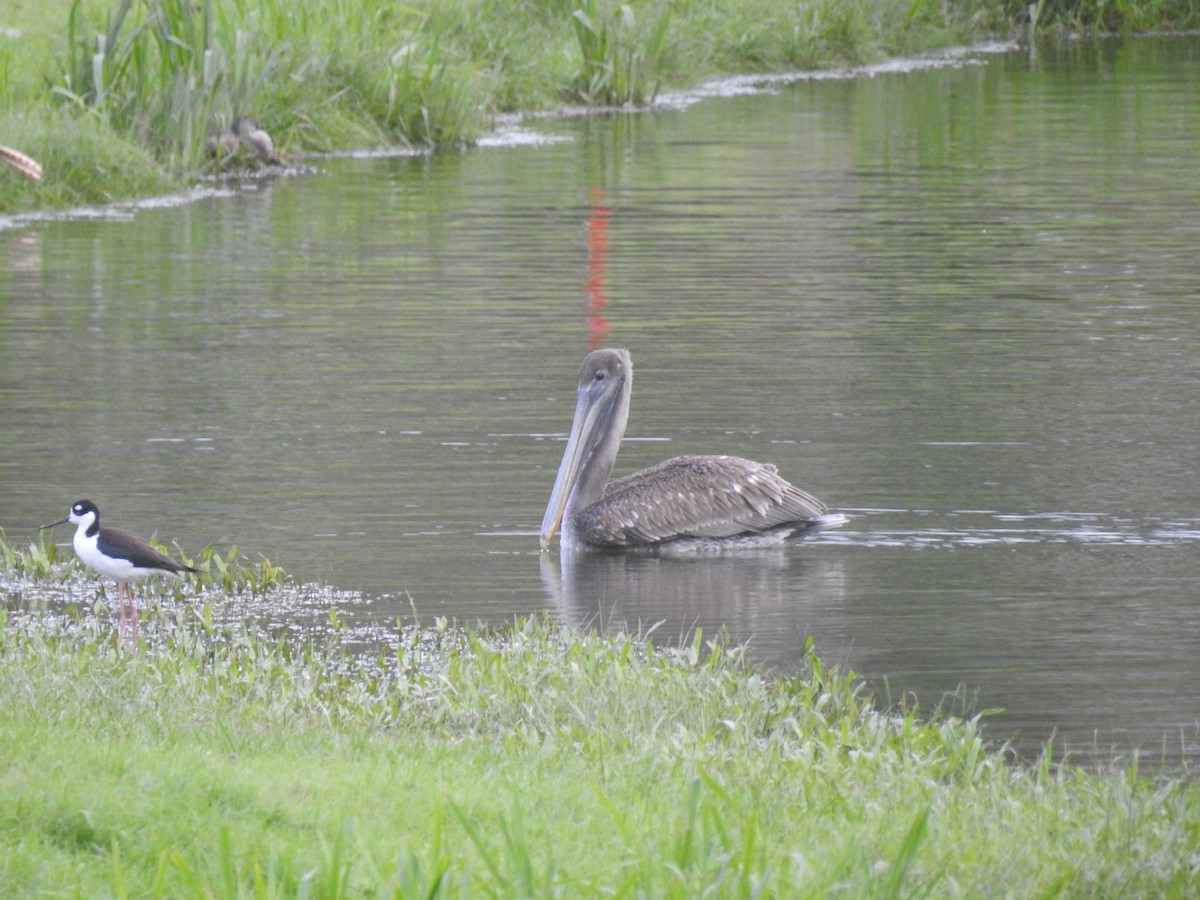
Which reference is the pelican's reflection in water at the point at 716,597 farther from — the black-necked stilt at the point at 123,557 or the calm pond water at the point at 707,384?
the black-necked stilt at the point at 123,557

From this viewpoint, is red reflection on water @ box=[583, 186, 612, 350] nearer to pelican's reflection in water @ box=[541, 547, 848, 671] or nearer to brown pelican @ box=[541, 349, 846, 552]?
brown pelican @ box=[541, 349, 846, 552]

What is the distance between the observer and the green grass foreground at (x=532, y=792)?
16.5ft

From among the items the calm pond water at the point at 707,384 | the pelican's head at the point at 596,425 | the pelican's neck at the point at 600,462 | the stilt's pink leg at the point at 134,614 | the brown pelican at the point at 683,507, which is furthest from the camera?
the pelican's head at the point at 596,425

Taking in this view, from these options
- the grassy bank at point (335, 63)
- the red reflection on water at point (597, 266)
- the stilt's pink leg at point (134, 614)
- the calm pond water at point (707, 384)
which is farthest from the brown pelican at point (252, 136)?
the stilt's pink leg at point (134, 614)

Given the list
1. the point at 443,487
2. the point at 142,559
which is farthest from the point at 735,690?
the point at 443,487

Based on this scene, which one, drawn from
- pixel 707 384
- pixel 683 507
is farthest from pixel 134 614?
pixel 707 384

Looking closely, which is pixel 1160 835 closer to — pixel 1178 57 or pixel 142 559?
pixel 142 559

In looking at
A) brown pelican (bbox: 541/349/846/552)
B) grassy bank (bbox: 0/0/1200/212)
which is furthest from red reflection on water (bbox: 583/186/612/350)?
brown pelican (bbox: 541/349/846/552)

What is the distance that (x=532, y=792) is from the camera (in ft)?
19.0

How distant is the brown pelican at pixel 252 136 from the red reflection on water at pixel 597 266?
141 inches

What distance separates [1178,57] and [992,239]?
62.9 feet

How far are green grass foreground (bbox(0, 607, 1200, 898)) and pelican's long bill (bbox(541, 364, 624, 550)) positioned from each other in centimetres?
299

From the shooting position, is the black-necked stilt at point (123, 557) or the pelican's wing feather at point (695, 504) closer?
the black-necked stilt at point (123, 557)

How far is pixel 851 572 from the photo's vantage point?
32.0ft
